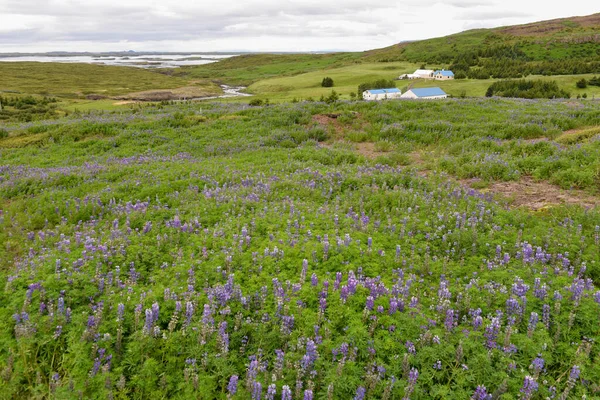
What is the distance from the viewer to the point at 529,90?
175ft

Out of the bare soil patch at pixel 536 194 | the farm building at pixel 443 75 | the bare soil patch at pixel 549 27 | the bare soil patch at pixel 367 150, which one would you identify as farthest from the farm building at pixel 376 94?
the bare soil patch at pixel 549 27

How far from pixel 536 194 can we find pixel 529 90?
172 feet

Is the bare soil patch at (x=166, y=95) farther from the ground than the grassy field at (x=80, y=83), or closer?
closer

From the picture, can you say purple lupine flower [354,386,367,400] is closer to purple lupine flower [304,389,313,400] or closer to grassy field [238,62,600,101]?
purple lupine flower [304,389,313,400]

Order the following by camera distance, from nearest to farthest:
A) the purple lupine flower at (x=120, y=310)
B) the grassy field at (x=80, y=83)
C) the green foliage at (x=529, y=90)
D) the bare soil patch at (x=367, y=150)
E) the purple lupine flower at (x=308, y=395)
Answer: the purple lupine flower at (x=308, y=395)
the purple lupine flower at (x=120, y=310)
the bare soil patch at (x=367, y=150)
the green foliage at (x=529, y=90)
the grassy field at (x=80, y=83)

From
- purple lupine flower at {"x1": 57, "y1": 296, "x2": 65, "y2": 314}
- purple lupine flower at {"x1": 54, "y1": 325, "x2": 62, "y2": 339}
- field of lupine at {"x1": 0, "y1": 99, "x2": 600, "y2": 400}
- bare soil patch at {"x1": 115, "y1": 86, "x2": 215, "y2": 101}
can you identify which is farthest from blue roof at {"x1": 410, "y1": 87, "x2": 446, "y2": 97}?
purple lupine flower at {"x1": 54, "y1": 325, "x2": 62, "y2": 339}

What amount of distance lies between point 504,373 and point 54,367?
5445mm

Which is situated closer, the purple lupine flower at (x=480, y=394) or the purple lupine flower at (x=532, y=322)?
the purple lupine flower at (x=480, y=394)

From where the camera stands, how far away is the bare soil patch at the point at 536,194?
9602 mm

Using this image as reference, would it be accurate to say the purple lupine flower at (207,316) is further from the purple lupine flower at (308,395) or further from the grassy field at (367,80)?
the grassy field at (367,80)

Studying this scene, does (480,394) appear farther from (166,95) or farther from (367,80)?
(166,95)

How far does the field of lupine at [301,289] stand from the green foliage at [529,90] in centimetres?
4701

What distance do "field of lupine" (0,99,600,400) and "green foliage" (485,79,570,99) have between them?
47.0 metres

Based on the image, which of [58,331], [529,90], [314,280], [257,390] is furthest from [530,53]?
[58,331]
